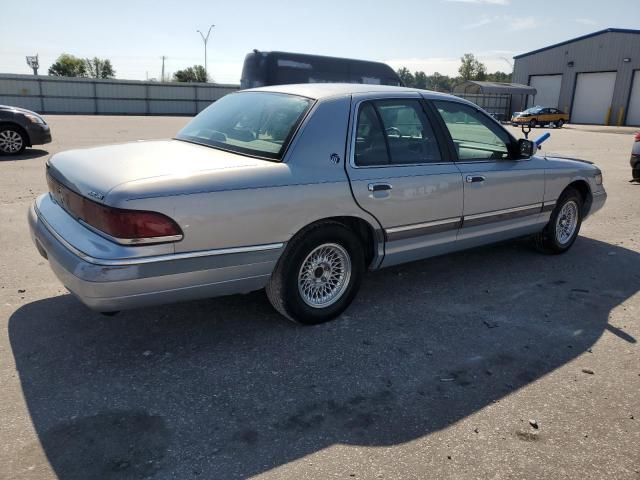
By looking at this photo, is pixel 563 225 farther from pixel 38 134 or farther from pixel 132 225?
pixel 38 134

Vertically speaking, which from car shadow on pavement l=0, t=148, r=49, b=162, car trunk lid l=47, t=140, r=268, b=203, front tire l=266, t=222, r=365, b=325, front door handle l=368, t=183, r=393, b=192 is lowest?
car shadow on pavement l=0, t=148, r=49, b=162

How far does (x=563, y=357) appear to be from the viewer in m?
3.54

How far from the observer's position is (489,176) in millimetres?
4582

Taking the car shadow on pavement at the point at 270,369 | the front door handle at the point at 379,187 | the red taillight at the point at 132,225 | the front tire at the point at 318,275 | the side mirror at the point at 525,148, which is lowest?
Answer: the car shadow on pavement at the point at 270,369

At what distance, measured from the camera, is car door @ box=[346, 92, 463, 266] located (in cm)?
382

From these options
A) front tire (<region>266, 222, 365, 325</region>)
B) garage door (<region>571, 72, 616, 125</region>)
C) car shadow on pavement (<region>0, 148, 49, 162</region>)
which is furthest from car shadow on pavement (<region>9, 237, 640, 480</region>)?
garage door (<region>571, 72, 616, 125</region>)

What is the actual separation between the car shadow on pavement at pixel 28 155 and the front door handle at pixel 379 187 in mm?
9898

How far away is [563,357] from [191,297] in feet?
8.08

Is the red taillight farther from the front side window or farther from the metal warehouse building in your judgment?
the metal warehouse building

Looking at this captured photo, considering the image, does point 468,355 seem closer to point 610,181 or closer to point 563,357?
point 563,357

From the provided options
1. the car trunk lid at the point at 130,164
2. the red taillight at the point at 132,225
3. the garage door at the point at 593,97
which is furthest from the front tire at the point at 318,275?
the garage door at the point at 593,97

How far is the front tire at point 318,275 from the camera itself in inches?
140

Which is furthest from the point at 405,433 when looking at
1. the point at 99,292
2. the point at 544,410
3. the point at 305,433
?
the point at 99,292

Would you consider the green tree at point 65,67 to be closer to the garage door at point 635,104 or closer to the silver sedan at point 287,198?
the garage door at point 635,104
